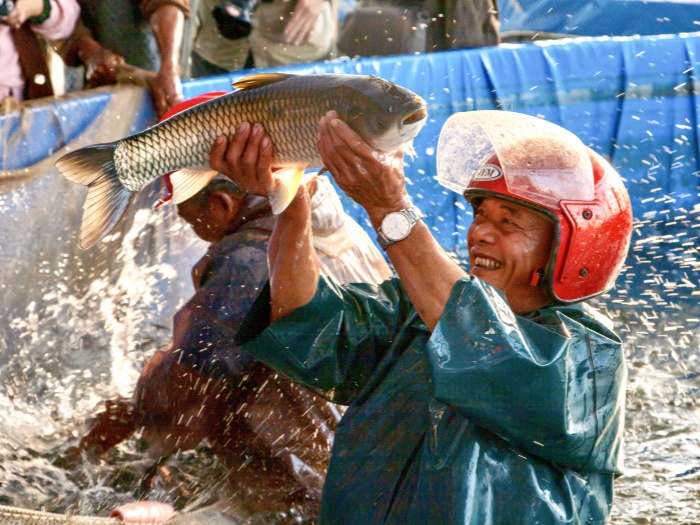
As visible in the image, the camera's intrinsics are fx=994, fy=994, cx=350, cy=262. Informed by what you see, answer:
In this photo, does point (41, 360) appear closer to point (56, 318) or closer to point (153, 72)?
point (56, 318)

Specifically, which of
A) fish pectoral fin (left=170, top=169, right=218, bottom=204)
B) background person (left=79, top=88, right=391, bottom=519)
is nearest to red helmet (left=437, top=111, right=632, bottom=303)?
fish pectoral fin (left=170, top=169, right=218, bottom=204)

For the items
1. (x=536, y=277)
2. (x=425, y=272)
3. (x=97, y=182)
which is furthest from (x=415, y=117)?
(x=97, y=182)

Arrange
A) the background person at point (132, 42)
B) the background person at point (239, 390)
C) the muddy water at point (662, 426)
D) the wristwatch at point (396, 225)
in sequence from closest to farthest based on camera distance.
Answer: the wristwatch at point (396, 225), the background person at point (239, 390), the muddy water at point (662, 426), the background person at point (132, 42)

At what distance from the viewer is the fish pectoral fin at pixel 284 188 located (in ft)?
8.83

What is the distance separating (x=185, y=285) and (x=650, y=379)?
8.71 feet

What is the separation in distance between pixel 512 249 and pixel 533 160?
0.25 m

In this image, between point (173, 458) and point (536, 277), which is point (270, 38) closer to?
point (173, 458)

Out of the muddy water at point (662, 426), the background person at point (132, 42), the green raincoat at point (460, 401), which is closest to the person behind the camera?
the green raincoat at point (460, 401)

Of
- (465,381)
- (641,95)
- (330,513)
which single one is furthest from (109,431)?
(641,95)

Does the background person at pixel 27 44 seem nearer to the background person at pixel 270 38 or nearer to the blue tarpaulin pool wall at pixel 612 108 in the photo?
the blue tarpaulin pool wall at pixel 612 108

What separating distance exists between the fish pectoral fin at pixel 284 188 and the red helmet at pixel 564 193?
1.63 feet

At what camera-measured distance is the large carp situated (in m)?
2.40

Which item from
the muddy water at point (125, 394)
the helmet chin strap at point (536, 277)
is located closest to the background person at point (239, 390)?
the muddy water at point (125, 394)

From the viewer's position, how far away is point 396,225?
2.44 metres
